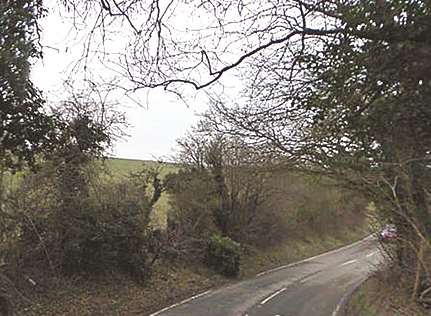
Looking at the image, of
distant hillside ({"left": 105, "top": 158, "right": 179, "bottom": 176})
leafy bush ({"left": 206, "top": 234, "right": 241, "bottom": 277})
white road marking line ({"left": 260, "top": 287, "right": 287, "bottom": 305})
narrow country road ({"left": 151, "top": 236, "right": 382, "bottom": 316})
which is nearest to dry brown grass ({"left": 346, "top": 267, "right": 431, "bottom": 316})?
narrow country road ({"left": 151, "top": 236, "right": 382, "bottom": 316})

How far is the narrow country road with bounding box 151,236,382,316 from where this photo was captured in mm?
18547

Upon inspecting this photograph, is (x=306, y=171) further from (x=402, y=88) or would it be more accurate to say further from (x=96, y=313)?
(x=402, y=88)

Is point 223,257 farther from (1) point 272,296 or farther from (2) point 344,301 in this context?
(2) point 344,301

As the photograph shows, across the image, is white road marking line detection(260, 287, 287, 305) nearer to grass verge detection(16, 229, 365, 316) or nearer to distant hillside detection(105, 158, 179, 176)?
grass verge detection(16, 229, 365, 316)

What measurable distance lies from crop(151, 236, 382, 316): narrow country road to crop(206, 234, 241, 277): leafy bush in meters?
1.19

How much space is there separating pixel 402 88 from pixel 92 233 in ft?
53.0

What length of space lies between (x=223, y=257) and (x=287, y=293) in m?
5.31

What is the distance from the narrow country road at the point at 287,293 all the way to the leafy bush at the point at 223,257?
1186 mm

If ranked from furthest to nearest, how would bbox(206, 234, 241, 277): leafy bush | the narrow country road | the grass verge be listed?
bbox(206, 234, 241, 277): leafy bush → the narrow country road → the grass verge

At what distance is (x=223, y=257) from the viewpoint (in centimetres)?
2708

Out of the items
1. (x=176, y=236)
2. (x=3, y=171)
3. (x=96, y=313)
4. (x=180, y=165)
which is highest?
(x=180, y=165)

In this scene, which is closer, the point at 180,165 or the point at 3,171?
the point at 3,171

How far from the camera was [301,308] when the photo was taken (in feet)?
63.2

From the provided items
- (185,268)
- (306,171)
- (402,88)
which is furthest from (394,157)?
(185,268)
